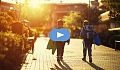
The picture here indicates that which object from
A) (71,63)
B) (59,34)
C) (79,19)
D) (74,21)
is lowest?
(74,21)

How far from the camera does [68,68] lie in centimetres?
1011

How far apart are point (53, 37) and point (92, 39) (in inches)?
67.5

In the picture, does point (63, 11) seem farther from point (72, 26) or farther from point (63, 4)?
point (72, 26)

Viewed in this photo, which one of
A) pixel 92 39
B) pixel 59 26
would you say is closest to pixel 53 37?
pixel 59 26

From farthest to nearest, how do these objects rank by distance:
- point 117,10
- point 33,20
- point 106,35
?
point 33,20
point 106,35
point 117,10

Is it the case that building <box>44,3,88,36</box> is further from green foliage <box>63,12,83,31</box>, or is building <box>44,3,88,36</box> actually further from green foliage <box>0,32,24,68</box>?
green foliage <box>0,32,24,68</box>

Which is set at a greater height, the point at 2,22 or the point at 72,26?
the point at 2,22

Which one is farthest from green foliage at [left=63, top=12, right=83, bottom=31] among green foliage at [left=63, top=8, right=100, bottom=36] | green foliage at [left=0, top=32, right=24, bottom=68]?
green foliage at [left=0, top=32, right=24, bottom=68]

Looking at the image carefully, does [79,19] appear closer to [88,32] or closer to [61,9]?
[61,9]

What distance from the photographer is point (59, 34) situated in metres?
11.7

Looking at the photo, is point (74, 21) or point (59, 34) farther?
point (74, 21)

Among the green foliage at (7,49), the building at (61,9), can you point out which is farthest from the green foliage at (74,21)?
the green foliage at (7,49)

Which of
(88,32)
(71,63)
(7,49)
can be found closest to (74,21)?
(88,32)

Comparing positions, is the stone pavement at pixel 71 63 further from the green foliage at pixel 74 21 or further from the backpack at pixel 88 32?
the green foliage at pixel 74 21
